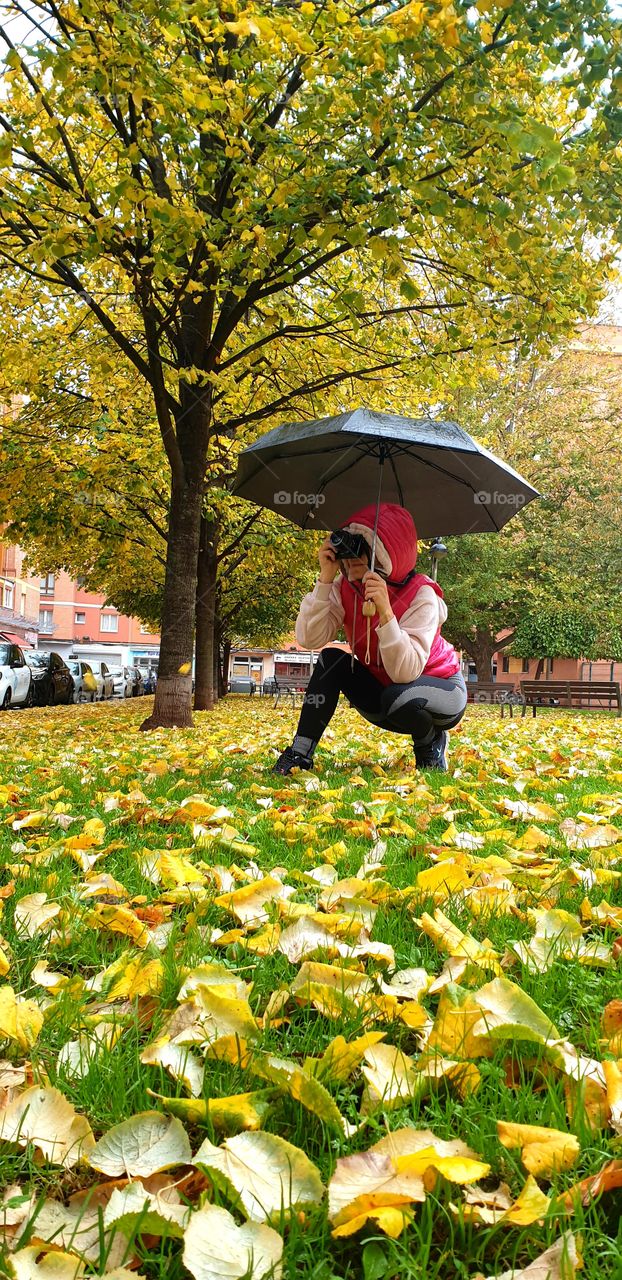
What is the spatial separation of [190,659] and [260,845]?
7.27m

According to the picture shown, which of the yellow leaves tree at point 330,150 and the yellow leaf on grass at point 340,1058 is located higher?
the yellow leaves tree at point 330,150

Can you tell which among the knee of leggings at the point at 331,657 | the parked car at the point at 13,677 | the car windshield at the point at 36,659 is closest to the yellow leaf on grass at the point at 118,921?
the knee of leggings at the point at 331,657

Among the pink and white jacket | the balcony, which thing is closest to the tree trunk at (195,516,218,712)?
the pink and white jacket

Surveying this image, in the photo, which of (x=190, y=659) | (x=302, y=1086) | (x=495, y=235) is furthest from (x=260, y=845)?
(x=190, y=659)

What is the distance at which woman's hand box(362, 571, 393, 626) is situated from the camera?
176 inches

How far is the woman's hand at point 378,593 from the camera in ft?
14.6

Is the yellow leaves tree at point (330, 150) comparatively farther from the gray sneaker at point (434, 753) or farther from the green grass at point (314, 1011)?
the green grass at point (314, 1011)

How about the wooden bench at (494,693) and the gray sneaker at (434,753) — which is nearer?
the gray sneaker at (434,753)

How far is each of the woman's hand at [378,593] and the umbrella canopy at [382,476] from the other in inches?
36.1

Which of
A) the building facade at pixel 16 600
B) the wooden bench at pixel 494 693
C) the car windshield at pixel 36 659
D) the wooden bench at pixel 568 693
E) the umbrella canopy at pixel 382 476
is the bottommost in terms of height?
the wooden bench at pixel 494 693

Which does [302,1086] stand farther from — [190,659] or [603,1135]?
[190,659]

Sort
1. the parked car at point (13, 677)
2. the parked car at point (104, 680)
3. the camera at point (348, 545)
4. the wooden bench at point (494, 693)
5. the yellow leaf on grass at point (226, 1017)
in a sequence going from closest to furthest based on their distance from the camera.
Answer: the yellow leaf on grass at point (226, 1017) < the camera at point (348, 545) < the parked car at point (13, 677) < the wooden bench at point (494, 693) < the parked car at point (104, 680)

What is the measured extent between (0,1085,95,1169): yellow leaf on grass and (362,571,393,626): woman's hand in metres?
3.47

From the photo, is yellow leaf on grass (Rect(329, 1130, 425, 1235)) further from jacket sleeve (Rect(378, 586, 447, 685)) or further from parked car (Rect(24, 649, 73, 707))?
parked car (Rect(24, 649, 73, 707))
